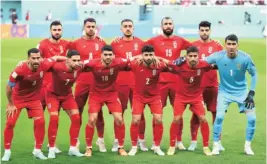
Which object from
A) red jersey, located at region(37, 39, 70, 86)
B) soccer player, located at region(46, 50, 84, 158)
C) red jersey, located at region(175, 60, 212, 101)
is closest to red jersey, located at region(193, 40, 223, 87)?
red jersey, located at region(175, 60, 212, 101)

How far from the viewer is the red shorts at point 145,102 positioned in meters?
10.6

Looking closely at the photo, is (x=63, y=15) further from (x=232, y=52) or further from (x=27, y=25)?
(x=232, y=52)

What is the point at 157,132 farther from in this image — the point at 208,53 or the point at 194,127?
the point at 208,53

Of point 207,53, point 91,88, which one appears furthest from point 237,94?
point 91,88

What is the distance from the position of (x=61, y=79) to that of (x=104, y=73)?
84 centimetres

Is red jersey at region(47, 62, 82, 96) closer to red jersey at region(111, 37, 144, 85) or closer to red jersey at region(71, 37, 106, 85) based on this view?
red jersey at region(71, 37, 106, 85)

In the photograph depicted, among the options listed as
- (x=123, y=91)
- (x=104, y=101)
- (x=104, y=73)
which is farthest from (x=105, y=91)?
(x=123, y=91)

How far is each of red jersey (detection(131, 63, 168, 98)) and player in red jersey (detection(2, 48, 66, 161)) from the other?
1.66 m

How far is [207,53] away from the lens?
11227 millimetres

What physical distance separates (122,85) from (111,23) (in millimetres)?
33850

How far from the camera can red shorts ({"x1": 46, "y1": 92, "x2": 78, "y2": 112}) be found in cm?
1052

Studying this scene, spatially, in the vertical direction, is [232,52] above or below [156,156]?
above

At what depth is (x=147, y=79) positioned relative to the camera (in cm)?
1060

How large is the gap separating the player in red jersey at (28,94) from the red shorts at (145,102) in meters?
1.80
